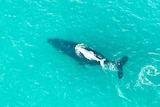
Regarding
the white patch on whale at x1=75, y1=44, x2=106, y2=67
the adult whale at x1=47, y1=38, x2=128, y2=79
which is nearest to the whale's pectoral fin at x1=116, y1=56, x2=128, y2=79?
the adult whale at x1=47, y1=38, x2=128, y2=79

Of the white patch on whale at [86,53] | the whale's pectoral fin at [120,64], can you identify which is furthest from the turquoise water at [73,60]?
the white patch on whale at [86,53]

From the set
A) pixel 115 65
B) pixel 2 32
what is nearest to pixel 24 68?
pixel 2 32

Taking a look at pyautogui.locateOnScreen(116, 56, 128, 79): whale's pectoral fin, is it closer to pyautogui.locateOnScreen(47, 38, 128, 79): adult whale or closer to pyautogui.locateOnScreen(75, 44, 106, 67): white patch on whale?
pyautogui.locateOnScreen(47, 38, 128, 79): adult whale

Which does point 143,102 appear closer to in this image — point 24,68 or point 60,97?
point 60,97

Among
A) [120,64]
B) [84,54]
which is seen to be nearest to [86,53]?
[84,54]

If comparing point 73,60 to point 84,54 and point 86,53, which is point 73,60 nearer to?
point 84,54

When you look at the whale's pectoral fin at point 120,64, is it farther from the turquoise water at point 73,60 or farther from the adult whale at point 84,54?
the turquoise water at point 73,60
